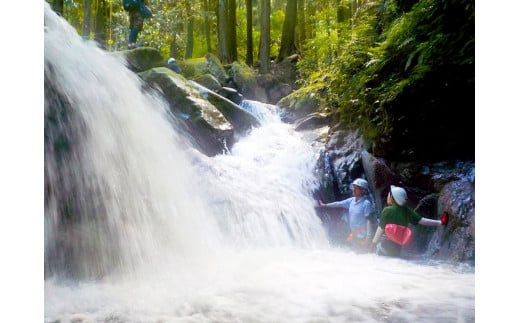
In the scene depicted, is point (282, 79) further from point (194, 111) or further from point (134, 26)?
point (134, 26)

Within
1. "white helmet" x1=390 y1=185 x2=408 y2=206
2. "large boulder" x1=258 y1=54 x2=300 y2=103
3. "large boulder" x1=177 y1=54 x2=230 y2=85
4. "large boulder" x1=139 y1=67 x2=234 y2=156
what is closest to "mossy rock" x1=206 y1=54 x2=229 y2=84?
"large boulder" x1=177 y1=54 x2=230 y2=85

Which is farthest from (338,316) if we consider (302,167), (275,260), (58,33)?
(58,33)

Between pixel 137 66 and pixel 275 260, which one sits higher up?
pixel 137 66

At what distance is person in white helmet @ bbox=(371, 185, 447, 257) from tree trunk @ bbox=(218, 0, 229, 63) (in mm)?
1541

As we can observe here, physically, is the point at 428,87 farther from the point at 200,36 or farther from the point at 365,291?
the point at 200,36

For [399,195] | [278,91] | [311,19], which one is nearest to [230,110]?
[278,91]

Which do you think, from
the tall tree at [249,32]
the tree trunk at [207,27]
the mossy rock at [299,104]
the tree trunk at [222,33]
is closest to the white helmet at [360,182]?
the mossy rock at [299,104]

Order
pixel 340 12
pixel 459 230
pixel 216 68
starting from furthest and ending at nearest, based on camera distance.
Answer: pixel 216 68
pixel 340 12
pixel 459 230

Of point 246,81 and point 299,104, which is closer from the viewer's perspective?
point 299,104

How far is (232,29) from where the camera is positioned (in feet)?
8.91

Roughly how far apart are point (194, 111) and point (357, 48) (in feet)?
4.15

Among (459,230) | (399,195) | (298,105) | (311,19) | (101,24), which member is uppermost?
(311,19)

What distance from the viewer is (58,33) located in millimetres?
2244
